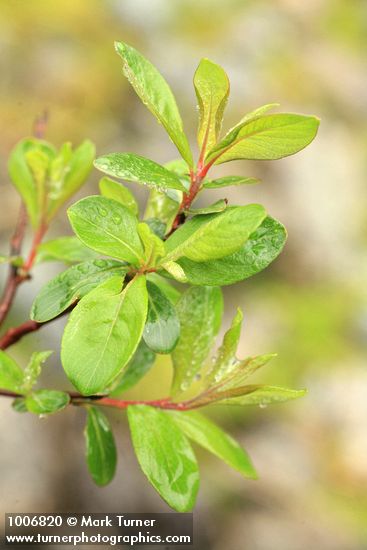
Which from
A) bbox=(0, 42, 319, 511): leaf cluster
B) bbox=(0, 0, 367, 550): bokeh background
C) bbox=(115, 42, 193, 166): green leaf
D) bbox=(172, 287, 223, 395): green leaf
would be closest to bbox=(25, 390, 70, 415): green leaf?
bbox=(0, 42, 319, 511): leaf cluster

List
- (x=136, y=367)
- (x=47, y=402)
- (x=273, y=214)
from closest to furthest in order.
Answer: (x=47, y=402), (x=136, y=367), (x=273, y=214)

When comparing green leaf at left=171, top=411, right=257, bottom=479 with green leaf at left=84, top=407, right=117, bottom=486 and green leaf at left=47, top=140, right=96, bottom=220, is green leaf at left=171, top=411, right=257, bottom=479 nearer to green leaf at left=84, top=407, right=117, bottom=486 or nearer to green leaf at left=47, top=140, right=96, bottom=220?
green leaf at left=84, top=407, right=117, bottom=486

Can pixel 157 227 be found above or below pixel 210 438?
above

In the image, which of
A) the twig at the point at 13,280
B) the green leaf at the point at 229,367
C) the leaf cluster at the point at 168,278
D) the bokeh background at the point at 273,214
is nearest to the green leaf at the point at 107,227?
the leaf cluster at the point at 168,278

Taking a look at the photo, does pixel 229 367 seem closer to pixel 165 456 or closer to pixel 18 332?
pixel 165 456

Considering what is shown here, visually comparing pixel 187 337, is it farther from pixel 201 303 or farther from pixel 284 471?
pixel 284 471

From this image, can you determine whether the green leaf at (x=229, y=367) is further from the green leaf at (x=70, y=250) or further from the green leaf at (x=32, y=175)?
the green leaf at (x=32, y=175)

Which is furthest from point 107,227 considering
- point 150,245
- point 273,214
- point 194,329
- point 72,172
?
point 273,214
